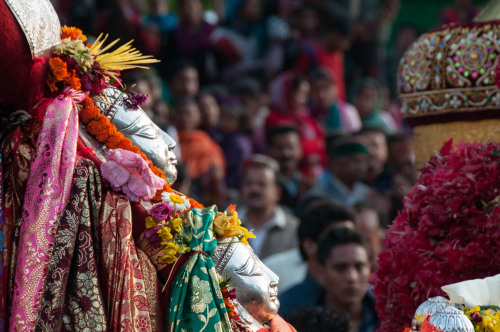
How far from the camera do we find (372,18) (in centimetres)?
1326

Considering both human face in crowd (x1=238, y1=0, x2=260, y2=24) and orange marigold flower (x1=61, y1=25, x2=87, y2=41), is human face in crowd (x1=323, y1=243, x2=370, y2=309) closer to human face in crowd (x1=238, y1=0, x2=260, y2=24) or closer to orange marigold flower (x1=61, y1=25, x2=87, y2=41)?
orange marigold flower (x1=61, y1=25, x2=87, y2=41)

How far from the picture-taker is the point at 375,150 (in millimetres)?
9398

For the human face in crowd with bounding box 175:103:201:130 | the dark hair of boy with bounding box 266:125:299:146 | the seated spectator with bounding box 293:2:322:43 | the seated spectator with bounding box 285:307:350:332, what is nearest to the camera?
the seated spectator with bounding box 285:307:350:332

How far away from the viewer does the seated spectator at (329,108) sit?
10.8 metres

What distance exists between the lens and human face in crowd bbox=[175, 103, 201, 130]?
9.41 metres

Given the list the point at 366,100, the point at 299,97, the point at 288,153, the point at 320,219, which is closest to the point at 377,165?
the point at 288,153

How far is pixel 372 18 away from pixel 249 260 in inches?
414

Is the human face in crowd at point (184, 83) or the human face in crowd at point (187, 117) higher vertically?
the human face in crowd at point (184, 83)

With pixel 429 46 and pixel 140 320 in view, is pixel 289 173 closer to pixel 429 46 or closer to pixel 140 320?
pixel 429 46

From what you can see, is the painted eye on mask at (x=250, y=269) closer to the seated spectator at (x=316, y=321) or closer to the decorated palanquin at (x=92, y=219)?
the decorated palanquin at (x=92, y=219)

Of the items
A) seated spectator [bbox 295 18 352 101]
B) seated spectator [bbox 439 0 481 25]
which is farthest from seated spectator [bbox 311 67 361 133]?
seated spectator [bbox 439 0 481 25]

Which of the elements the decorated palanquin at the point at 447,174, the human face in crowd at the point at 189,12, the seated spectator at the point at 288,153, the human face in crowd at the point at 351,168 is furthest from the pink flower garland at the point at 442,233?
the human face in crowd at the point at 189,12

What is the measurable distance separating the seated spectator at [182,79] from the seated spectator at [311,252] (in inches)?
155

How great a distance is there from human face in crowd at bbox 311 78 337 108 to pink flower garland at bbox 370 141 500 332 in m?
6.97
